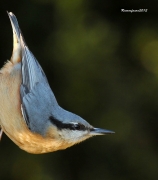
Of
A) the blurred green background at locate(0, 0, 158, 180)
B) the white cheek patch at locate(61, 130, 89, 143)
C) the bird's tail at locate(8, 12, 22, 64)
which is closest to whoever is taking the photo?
the white cheek patch at locate(61, 130, 89, 143)

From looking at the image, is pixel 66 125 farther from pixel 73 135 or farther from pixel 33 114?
pixel 33 114

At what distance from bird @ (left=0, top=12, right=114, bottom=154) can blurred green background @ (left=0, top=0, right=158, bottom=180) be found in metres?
0.55

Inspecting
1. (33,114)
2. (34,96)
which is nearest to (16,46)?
(34,96)

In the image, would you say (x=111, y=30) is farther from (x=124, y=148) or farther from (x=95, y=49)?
(x=124, y=148)

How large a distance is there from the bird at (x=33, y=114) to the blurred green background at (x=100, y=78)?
0.55 metres

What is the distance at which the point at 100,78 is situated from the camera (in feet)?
18.0

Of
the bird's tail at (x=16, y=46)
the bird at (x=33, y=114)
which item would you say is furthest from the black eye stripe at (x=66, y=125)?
the bird's tail at (x=16, y=46)

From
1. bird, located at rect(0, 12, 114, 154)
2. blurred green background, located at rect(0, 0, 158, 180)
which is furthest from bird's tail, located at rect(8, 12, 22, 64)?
blurred green background, located at rect(0, 0, 158, 180)

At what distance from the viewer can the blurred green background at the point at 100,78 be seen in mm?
5355

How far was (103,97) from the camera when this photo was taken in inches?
216

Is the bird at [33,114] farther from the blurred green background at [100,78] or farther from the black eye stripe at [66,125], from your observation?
the blurred green background at [100,78]

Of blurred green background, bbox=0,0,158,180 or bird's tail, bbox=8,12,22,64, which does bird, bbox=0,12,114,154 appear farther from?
blurred green background, bbox=0,0,158,180

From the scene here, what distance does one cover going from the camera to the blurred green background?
5.36m

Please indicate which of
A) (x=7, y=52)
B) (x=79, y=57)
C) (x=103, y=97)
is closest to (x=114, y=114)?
(x=103, y=97)
